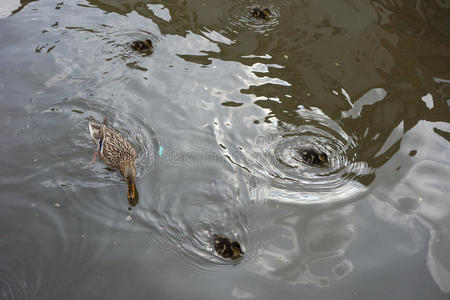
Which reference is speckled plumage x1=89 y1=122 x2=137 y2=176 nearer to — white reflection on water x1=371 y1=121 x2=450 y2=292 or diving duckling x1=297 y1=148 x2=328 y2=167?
diving duckling x1=297 y1=148 x2=328 y2=167

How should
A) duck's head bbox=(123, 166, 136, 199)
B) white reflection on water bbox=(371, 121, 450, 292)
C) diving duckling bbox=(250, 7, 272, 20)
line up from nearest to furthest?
white reflection on water bbox=(371, 121, 450, 292), duck's head bbox=(123, 166, 136, 199), diving duckling bbox=(250, 7, 272, 20)

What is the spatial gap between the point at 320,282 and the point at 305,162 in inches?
Result: 53.2

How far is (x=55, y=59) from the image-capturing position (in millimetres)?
5641

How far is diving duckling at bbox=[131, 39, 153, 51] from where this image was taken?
5.71m

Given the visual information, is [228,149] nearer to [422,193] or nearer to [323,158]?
[323,158]

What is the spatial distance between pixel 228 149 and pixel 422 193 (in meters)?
2.15

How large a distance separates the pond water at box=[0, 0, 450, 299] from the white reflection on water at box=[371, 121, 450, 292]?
2cm

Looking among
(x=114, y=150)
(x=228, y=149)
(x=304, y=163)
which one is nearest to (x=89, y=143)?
(x=114, y=150)

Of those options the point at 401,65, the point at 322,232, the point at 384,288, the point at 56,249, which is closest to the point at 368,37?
the point at 401,65

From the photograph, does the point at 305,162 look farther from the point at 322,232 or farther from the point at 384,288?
the point at 384,288

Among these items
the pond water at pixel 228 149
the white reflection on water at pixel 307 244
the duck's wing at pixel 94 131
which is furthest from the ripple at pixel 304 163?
the duck's wing at pixel 94 131

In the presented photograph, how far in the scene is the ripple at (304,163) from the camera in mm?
4086

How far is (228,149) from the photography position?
452cm

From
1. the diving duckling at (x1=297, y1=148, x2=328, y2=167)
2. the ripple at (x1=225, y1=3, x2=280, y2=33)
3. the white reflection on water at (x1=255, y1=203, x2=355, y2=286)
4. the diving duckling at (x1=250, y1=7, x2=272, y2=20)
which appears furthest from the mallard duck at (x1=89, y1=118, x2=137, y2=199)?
the diving duckling at (x1=250, y1=7, x2=272, y2=20)
